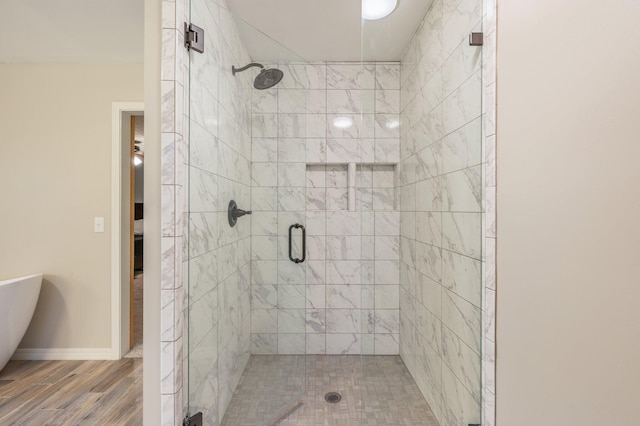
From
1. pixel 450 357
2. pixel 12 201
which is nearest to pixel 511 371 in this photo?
pixel 450 357

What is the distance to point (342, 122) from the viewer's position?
8.52 ft

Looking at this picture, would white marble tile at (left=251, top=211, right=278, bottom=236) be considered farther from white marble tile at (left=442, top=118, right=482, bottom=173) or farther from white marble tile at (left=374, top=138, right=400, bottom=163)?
white marble tile at (left=374, top=138, right=400, bottom=163)

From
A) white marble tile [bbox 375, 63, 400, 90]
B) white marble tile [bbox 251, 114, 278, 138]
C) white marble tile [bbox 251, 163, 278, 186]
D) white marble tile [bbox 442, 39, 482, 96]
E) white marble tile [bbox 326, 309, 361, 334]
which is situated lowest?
white marble tile [bbox 326, 309, 361, 334]

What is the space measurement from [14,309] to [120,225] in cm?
91

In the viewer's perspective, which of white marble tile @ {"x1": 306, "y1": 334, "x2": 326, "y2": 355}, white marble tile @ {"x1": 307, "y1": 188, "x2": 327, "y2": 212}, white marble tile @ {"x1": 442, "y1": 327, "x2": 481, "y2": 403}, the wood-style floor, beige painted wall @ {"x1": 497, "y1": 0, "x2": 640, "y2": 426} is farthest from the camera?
white marble tile @ {"x1": 307, "y1": 188, "x2": 327, "y2": 212}

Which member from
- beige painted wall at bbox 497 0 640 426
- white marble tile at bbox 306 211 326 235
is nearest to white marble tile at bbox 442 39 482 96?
beige painted wall at bbox 497 0 640 426

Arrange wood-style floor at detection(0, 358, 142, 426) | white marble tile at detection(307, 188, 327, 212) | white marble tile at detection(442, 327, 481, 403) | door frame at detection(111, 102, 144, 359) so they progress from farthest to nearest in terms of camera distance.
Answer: white marble tile at detection(307, 188, 327, 212) < door frame at detection(111, 102, 144, 359) < wood-style floor at detection(0, 358, 142, 426) < white marble tile at detection(442, 327, 481, 403)

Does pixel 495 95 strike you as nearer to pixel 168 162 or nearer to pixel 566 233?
pixel 566 233

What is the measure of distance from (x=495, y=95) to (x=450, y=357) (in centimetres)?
128

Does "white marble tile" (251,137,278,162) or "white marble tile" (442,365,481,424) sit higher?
"white marble tile" (251,137,278,162)

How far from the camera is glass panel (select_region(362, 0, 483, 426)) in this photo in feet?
4.40

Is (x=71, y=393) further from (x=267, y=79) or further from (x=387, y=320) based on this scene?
(x=267, y=79)

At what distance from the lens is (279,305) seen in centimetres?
173

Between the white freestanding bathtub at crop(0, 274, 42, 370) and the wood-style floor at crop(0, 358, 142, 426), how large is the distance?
0.82 feet
